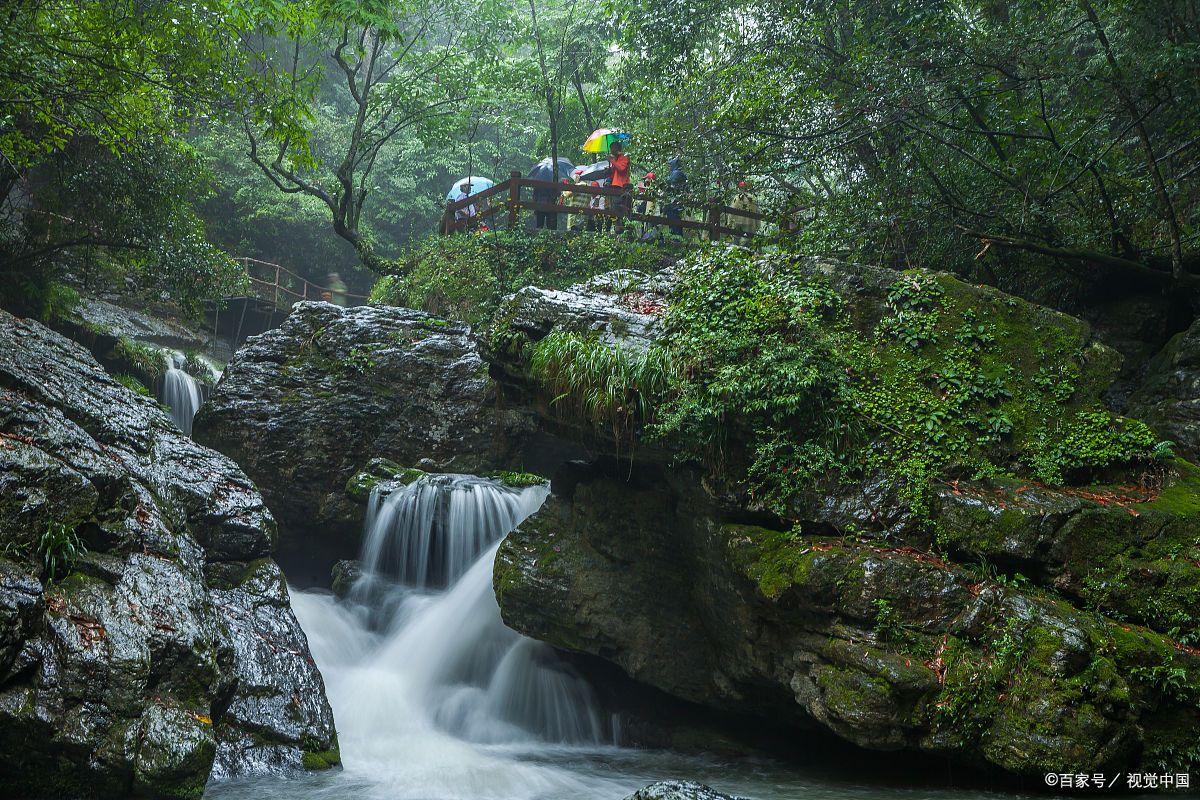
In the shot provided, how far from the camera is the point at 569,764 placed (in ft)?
24.8

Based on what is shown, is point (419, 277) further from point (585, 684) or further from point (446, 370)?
point (585, 684)

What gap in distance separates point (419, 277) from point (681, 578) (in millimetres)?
12153

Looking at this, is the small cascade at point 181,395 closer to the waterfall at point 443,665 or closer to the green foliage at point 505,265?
the green foliage at point 505,265

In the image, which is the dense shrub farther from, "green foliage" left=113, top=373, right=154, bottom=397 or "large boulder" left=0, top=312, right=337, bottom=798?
"green foliage" left=113, top=373, right=154, bottom=397

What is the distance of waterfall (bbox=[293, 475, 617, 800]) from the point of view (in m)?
7.28

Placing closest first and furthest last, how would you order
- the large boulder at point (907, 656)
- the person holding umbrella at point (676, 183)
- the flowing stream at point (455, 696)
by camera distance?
the large boulder at point (907, 656) < the flowing stream at point (455, 696) < the person holding umbrella at point (676, 183)

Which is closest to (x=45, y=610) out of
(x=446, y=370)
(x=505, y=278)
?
(x=446, y=370)

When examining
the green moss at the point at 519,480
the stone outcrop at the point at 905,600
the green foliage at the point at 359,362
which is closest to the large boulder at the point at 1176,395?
the stone outcrop at the point at 905,600

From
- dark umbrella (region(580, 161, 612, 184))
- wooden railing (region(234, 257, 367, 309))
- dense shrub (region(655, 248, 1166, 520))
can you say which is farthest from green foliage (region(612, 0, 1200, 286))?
wooden railing (region(234, 257, 367, 309))

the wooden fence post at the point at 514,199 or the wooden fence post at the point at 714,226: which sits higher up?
the wooden fence post at the point at 514,199

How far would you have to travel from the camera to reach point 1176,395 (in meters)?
8.51

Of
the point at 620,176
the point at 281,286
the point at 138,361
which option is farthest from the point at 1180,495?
the point at 281,286

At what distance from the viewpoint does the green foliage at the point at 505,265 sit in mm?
16688

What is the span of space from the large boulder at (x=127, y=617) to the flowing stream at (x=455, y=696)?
785 millimetres
